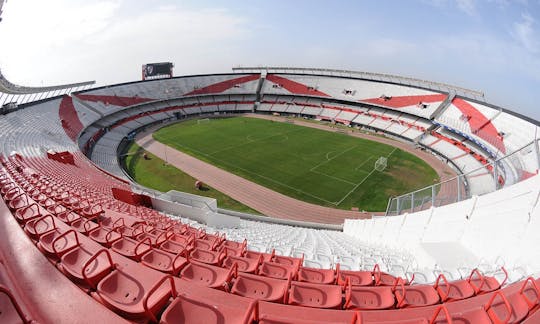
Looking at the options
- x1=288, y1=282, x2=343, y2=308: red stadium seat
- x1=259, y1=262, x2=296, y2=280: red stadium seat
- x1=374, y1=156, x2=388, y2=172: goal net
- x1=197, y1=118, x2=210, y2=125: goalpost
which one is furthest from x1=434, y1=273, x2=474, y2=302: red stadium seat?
x1=197, y1=118, x2=210, y2=125: goalpost

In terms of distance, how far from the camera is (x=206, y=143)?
4300cm

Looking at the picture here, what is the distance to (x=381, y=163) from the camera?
36406 mm

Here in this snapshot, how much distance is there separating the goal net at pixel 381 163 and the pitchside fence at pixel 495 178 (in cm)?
2399

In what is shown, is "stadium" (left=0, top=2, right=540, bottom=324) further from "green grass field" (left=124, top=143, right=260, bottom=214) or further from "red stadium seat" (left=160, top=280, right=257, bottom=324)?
"green grass field" (left=124, top=143, right=260, bottom=214)

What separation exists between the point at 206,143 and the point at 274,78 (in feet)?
104

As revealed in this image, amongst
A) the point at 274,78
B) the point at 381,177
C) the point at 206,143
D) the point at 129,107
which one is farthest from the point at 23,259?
the point at 274,78

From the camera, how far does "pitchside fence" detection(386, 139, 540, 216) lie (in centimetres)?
742

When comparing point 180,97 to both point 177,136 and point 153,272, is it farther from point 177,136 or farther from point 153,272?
point 153,272

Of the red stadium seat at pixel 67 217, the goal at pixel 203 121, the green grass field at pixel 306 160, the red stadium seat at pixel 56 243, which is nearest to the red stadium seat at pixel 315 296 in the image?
the red stadium seat at pixel 56 243

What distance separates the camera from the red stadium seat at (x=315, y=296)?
405 cm

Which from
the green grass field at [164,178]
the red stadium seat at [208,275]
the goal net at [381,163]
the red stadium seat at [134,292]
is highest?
the red stadium seat at [134,292]

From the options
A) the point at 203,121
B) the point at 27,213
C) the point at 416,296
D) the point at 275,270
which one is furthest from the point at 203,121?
the point at 416,296

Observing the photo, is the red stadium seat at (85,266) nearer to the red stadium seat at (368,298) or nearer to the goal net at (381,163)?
the red stadium seat at (368,298)

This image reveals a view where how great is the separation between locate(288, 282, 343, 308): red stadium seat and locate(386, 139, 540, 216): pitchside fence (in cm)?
537
